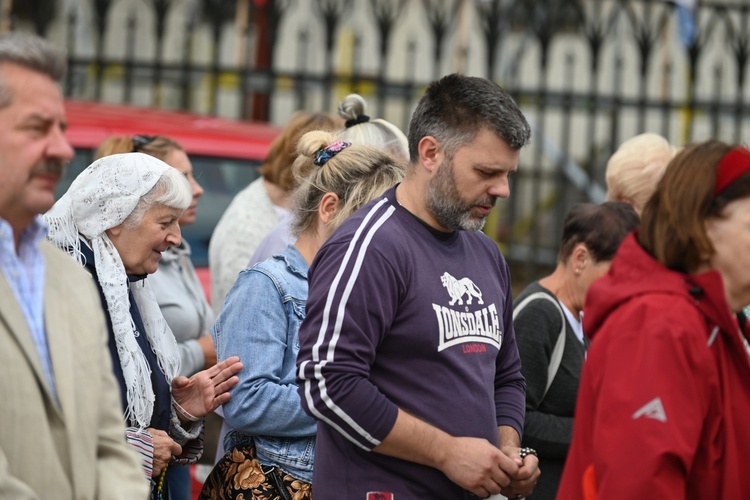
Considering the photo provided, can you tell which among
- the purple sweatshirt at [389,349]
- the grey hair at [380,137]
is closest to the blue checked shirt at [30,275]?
the purple sweatshirt at [389,349]

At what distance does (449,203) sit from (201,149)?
3710mm

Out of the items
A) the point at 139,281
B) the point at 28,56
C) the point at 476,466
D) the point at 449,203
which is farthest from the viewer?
the point at 139,281

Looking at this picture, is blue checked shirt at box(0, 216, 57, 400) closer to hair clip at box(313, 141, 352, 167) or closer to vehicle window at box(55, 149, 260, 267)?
hair clip at box(313, 141, 352, 167)

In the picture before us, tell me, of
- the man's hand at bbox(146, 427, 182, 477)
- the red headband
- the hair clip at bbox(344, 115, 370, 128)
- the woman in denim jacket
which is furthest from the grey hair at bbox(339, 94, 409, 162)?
the red headband

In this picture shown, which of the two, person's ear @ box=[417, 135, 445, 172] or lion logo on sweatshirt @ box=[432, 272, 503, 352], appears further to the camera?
person's ear @ box=[417, 135, 445, 172]

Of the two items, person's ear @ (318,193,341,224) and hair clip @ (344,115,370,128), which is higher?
hair clip @ (344,115,370,128)

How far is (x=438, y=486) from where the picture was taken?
137 inches

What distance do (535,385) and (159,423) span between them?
1.35m

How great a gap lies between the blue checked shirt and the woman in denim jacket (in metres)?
1.26

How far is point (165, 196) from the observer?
3889 millimetres

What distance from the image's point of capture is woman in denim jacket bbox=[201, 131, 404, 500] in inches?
153

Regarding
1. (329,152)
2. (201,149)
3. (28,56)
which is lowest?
(201,149)

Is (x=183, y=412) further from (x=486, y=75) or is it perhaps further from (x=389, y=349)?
(x=486, y=75)

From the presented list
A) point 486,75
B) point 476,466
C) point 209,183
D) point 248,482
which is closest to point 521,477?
point 476,466
